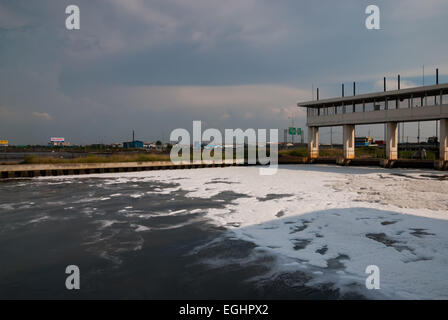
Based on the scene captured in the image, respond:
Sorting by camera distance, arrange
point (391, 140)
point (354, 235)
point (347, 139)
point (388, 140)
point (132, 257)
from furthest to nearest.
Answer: point (347, 139) < point (388, 140) < point (391, 140) < point (354, 235) < point (132, 257)

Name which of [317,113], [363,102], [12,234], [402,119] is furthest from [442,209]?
[317,113]

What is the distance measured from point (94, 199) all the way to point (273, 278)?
12152mm

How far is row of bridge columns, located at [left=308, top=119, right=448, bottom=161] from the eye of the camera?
29.2 meters

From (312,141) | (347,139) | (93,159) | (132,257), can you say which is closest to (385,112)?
(347,139)

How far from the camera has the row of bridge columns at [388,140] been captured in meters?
29.2

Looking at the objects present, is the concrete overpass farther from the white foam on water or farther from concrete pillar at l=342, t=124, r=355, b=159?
the white foam on water

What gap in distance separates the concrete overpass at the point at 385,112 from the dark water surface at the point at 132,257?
94.8 feet

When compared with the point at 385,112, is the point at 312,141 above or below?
below

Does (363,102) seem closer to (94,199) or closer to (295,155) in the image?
(295,155)

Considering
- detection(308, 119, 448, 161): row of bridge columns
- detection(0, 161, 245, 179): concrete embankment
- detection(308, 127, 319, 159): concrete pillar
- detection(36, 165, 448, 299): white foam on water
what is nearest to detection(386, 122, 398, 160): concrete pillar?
detection(308, 119, 448, 161): row of bridge columns

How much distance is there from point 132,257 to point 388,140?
113 feet

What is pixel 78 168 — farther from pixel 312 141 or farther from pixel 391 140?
pixel 391 140

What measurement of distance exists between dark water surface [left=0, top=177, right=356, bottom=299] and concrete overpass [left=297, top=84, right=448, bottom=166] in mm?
28881

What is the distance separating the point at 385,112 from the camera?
34.3 meters
